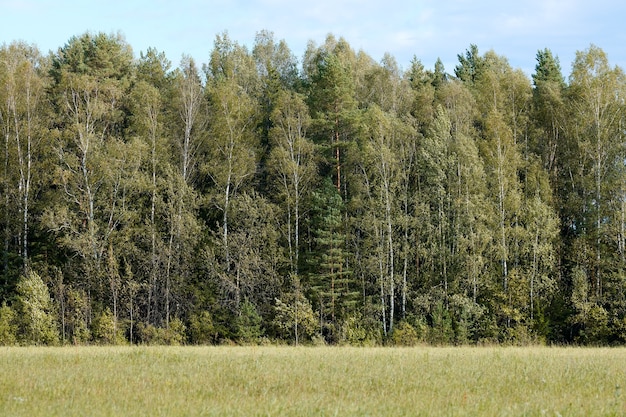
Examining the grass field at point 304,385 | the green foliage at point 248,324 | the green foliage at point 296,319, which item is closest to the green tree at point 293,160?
the green foliage at point 296,319

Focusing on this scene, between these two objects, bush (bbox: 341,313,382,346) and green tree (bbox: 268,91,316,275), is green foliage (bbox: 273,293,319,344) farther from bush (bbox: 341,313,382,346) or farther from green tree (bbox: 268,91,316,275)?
green tree (bbox: 268,91,316,275)

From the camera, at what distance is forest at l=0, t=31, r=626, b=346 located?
127 ft

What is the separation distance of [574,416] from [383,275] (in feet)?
103

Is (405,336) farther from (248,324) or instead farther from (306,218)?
(306,218)

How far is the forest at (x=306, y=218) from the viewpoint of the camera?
127 ft

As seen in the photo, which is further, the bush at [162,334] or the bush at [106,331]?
the bush at [162,334]

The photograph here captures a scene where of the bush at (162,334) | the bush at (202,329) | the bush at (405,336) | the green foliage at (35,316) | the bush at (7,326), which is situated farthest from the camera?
the bush at (202,329)

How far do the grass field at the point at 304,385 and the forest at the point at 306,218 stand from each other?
22290 mm

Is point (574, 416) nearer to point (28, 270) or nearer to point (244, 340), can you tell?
point (244, 340)

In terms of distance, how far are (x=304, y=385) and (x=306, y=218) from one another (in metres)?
31.7

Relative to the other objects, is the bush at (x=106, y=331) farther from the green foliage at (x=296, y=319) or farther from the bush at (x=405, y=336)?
the bush at (x=405, y=336)

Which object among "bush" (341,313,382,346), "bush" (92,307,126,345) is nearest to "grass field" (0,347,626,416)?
"bush" (341,313,382,346)

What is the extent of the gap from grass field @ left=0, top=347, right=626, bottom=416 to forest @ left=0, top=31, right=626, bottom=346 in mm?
22290

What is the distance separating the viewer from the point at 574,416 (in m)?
9.20
